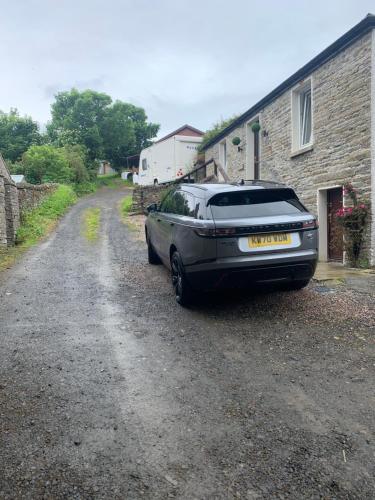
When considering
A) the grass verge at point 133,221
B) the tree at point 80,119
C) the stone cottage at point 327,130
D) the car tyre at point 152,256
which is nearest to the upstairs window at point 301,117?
the stone cottage at point 327,130

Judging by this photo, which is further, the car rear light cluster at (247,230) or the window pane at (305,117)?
the window pane at (305,117)

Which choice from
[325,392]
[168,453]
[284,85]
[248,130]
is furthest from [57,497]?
[248,130]

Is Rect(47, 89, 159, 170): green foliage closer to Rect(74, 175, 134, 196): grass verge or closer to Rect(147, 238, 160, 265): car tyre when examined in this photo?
Rect(74, 175, 134, 196): grass verge

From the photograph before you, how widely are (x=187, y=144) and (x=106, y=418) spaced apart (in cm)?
2435

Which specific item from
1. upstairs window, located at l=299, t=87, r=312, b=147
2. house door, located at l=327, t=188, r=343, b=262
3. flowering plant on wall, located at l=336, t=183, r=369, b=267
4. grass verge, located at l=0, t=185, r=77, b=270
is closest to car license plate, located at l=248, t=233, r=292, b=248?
flowering plant on wall, located at l=336, t=183, r=369, b=267

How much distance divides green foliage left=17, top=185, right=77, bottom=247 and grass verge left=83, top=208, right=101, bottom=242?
4.37ft

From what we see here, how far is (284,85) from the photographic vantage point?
12.1 meters

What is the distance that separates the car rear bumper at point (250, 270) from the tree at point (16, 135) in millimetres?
39853

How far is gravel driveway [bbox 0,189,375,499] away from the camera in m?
2.27

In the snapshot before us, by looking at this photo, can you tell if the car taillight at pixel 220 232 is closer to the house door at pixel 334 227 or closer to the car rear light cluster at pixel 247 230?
the car rear light cluster at pixel 247 230

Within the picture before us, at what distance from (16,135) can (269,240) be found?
42609 millimetres

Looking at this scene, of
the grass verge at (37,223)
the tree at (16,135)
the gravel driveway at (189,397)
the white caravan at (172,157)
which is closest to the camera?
the gravel driveway at (189,397)

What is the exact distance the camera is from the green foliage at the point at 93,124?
44.4 meters

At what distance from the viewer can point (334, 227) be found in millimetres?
10039
